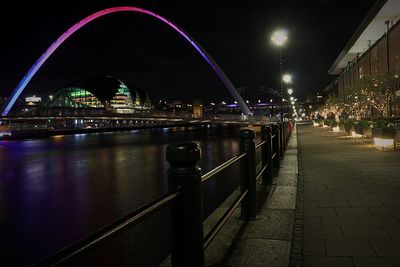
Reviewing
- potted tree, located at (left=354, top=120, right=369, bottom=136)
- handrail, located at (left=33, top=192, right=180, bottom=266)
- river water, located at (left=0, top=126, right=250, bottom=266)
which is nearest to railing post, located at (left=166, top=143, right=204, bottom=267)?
handrail, located at (left=33, top=192, right=180, bottom=266)

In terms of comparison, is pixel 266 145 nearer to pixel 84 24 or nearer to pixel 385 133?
pixel 385 133

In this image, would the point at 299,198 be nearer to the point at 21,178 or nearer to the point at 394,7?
the point at 21,178

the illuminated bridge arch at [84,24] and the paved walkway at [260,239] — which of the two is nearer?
the paved walkway at [260,239]

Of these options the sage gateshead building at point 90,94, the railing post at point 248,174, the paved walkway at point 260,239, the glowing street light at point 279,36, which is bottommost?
the paved walkway at point 260,239

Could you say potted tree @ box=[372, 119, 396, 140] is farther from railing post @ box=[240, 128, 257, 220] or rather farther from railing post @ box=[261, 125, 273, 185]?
railing post @ box=[240, 128, 257, 220]

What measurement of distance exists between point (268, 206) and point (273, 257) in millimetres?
2465

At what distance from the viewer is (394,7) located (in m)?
41.6

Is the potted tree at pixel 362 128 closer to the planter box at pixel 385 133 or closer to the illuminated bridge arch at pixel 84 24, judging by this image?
the planter box at pixel 385 133

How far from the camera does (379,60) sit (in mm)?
52500

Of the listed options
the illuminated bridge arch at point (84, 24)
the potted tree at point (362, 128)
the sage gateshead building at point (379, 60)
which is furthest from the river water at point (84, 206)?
the illuminated bridge arch at point (84, 24)

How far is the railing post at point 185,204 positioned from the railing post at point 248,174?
2455 mm

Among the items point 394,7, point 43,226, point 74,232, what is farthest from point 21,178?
point 394,7

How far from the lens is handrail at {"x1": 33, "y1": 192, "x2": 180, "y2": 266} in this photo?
161cm

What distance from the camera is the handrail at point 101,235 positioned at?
1611mm
